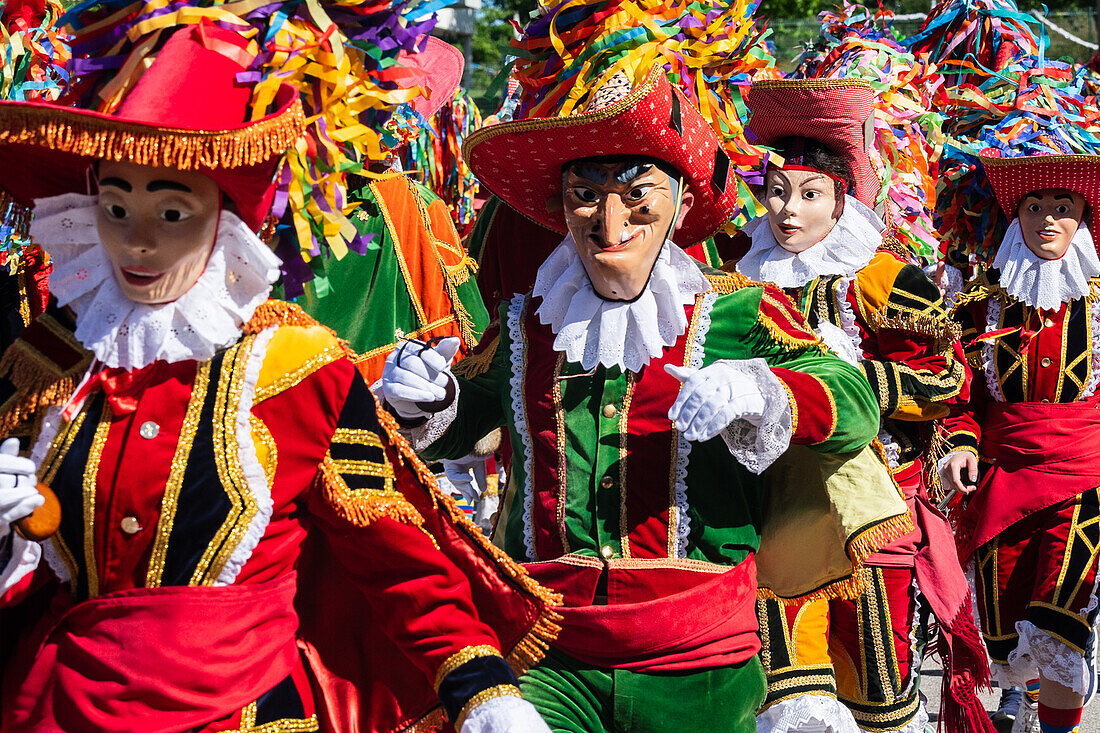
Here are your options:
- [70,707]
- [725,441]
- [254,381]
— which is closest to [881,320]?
[725,441]

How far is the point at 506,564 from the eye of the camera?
9.68 ft

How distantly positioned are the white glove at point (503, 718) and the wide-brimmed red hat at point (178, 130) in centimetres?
93

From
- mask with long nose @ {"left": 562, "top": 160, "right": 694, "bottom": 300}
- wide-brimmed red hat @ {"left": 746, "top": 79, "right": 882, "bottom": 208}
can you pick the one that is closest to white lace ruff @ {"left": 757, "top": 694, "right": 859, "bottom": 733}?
mask with long nose @ {"left": 562, "top": 160, "right": 694, "bottom": 300}

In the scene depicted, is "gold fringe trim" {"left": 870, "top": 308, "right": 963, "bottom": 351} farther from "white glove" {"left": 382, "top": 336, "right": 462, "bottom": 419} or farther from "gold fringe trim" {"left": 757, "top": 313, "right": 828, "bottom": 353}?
"white glove" {"left": 382, "top": 336, "right": 462, "bottom": 419}

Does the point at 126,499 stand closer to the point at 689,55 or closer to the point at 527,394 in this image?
the point at 527,394

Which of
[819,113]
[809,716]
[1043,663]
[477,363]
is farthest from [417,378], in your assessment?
[1043,663]

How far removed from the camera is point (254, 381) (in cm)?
271

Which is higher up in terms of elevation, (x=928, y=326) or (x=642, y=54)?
(x=642, y=54)

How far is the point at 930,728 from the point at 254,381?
12.9 feet

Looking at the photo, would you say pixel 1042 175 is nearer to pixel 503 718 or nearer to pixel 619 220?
pixel 619 220

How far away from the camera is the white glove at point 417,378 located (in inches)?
130

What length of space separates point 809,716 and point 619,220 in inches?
61.2

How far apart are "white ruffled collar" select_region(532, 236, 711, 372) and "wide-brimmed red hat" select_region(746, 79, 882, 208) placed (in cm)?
158

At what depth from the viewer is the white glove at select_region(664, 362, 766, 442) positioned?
3.15 meters
